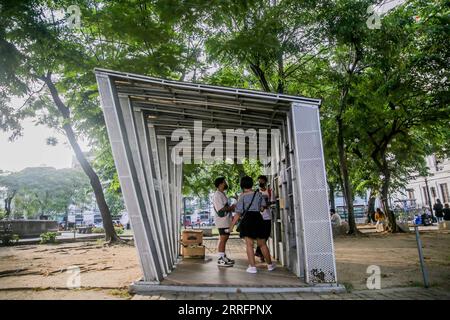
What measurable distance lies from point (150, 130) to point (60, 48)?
3.32 m

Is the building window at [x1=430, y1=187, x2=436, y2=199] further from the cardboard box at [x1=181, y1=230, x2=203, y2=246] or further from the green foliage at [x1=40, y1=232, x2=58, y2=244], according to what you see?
the green foliage at [x1=40, y1=232, x2=58, y2=244]

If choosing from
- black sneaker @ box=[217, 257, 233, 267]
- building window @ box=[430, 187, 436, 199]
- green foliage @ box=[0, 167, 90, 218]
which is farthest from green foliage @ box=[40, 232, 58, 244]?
building window @ box=[430, 187, 436, 199]

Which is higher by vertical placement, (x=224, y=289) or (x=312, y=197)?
(x=312, y=197)

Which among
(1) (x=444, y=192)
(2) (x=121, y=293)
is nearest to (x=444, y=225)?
(2) (x=121, y=293)

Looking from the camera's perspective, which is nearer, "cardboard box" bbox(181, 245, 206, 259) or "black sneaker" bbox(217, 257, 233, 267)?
"black sneaker" bbox(217, 257, 233, 267)

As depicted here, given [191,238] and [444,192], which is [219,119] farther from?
[444,192]

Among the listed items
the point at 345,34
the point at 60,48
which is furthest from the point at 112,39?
the point at 345,34

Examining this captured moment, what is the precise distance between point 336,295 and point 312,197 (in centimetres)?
161

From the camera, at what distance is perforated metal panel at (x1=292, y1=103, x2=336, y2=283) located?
18.0 ft

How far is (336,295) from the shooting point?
5.09 metres

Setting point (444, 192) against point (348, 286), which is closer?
point (348, 286)

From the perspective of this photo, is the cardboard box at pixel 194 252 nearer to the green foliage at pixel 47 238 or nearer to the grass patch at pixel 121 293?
the grass patch at pixel 121 293

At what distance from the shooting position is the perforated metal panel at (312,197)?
549 cm

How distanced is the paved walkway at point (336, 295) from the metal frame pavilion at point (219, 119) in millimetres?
453
